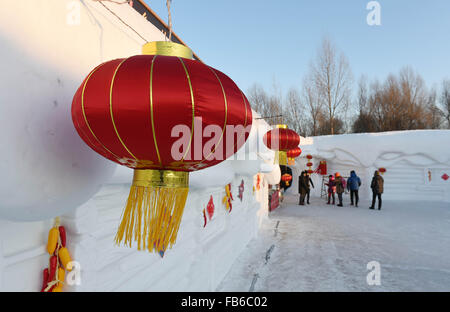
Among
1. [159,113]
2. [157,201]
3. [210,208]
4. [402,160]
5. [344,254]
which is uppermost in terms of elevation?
[159,113]

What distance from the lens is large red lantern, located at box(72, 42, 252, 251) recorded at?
2.42 ft

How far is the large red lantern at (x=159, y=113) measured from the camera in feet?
2.42

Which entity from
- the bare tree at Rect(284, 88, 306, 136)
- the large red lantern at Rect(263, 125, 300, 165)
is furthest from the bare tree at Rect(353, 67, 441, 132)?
the large red lantern at Rect(263, 125, 300, 165)

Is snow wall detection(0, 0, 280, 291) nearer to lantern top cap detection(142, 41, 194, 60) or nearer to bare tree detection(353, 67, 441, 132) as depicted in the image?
lantern top cap detection(142, 41, 194, 60)

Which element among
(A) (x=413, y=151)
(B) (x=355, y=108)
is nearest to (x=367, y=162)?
(A) (x=413, y=151)

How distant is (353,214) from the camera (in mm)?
8445

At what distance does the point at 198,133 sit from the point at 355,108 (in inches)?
937

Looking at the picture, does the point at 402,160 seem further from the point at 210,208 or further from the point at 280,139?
the point at 210,208

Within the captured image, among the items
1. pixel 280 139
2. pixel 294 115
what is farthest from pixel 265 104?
pixel 280 139

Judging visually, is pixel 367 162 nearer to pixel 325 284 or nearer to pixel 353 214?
pixel 353 214

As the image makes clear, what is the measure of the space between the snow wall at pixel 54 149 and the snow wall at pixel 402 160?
12633mm

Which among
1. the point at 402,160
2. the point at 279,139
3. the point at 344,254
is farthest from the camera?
the point at 402,160

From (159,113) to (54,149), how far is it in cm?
44

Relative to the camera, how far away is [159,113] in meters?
0.74
